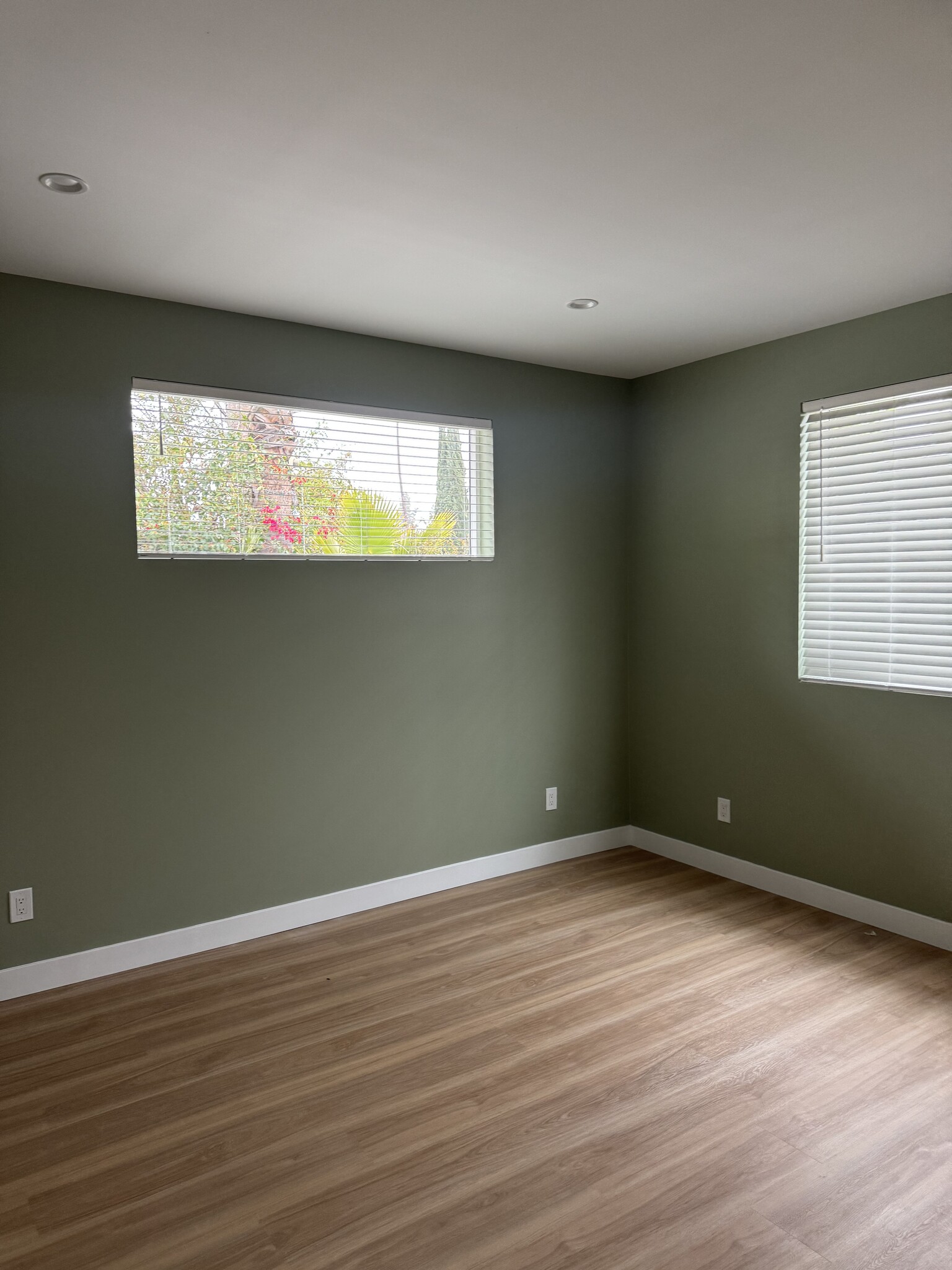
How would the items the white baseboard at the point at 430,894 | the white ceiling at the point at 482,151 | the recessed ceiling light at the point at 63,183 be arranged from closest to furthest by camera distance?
1. the white ceiling at the point at 482,151
2. the recessed ceiling light at the point at 63,183
3. the white baseboard at the point at 430,894

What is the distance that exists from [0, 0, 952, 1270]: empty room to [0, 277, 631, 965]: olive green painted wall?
0.02 metres

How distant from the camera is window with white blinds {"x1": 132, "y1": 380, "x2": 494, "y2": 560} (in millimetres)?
3201

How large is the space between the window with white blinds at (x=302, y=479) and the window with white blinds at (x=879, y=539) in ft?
4.97

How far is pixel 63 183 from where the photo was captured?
2.20m

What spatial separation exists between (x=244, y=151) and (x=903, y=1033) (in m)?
3.20

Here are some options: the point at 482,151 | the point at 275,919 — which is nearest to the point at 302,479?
the point at 482,151

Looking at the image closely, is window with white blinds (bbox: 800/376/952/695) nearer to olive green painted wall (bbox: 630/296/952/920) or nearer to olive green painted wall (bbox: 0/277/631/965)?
olive green painted wall (bbox: 630/296/952/920)

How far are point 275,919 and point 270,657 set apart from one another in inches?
43.2

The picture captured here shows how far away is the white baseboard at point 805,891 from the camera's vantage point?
330 centimetres

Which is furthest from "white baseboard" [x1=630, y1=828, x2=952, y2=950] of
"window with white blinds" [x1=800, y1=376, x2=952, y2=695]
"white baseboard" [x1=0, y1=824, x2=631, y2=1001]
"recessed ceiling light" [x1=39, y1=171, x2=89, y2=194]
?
"recessed ceiling light" [x1=39, y1=171, x2=89, y2=194]

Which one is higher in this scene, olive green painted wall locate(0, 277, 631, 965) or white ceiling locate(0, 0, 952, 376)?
white ceiling locate(0, 0, 952, 376)

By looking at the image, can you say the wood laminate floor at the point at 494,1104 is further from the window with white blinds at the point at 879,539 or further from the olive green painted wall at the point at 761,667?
the window with white blinds at the point at 879,539

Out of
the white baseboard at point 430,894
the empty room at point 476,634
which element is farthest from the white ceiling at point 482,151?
the white baseboard at point 430,894

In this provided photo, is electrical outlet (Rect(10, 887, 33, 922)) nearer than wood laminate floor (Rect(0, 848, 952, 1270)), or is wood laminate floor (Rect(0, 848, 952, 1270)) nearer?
wood laminate floor (Rect(0, 848, 952, 1270))
